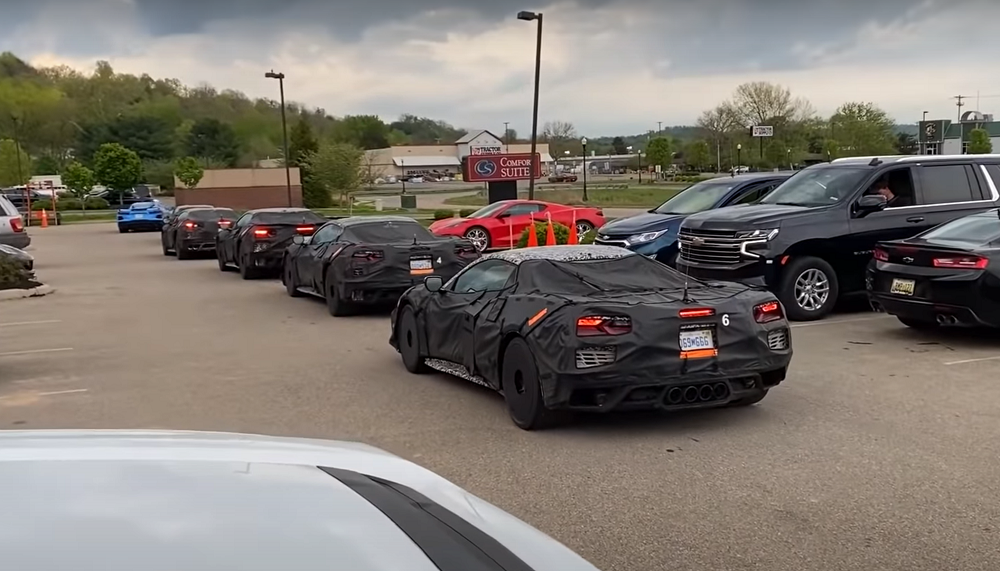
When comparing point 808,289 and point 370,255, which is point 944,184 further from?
point 370,255

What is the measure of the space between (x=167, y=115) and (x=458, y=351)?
95409mm

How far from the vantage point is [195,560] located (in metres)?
1.75

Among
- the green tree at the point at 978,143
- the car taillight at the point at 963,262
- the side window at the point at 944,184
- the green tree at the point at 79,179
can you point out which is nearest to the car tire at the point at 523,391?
the car taillight at the point at 963,262

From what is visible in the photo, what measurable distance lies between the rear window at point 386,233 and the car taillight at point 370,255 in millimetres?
524

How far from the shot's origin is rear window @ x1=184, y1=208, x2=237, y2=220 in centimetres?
2744

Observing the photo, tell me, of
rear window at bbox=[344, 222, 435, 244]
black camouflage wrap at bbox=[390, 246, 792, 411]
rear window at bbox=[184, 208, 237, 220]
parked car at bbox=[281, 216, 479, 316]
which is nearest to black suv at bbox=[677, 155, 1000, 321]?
parked car at bbox=[281, 216, 479, 316]

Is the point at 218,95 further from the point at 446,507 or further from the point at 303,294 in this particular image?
the point at 446,507

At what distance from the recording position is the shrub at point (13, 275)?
18.4 meters

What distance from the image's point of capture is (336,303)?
46.4ft

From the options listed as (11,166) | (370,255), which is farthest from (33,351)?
(11,166)

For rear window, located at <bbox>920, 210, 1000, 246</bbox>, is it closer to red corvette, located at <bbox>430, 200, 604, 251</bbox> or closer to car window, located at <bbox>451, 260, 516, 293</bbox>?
car window, located at <bbox>451, 260, 516, 293</bbox>

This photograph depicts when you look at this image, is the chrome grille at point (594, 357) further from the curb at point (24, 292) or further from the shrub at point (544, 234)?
the shrub at point (544, 234)

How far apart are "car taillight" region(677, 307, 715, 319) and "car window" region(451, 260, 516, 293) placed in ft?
5.82

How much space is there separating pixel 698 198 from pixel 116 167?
5935 centimetres
